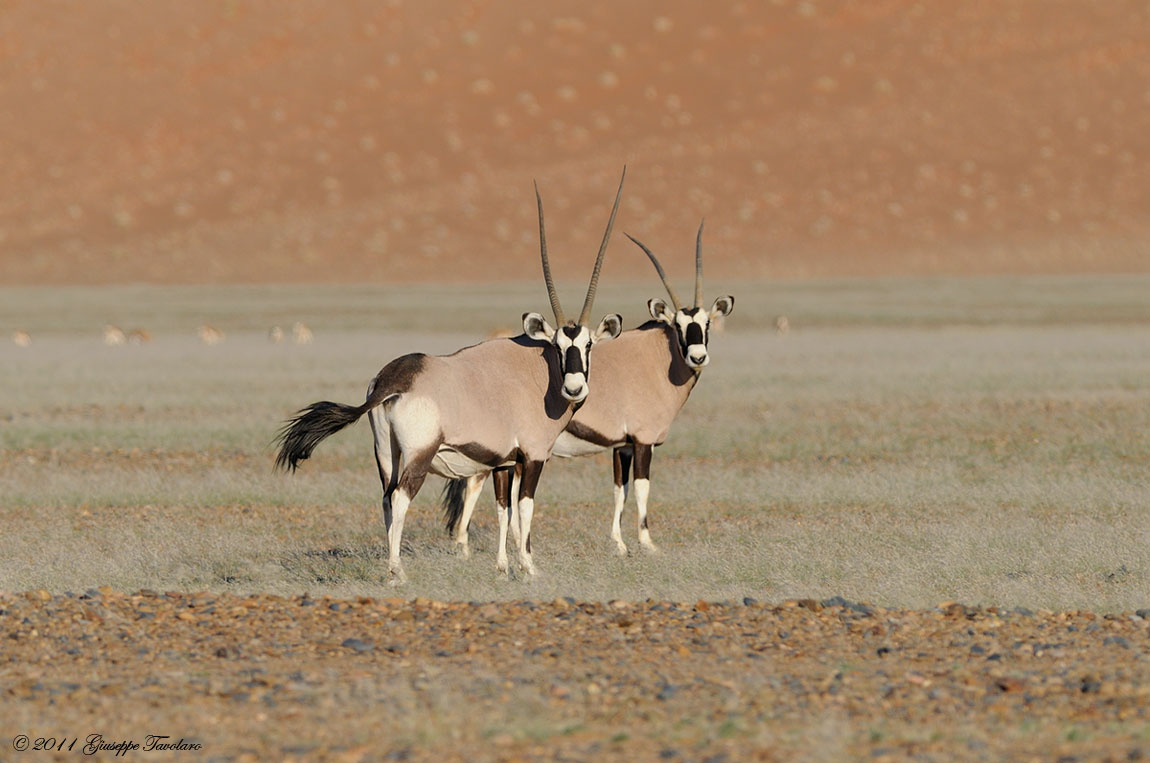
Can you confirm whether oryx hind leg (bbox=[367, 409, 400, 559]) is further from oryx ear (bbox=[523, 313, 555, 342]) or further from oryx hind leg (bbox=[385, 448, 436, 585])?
oryx ear (bbox=[523, 313, 555, 342])

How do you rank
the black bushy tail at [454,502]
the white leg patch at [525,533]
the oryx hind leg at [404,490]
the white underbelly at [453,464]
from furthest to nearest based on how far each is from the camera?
the black bushy tail at [454,502], the white leg patch at [525,533], the white underbelly at [453,464], the oryx hind leg at [404,490]

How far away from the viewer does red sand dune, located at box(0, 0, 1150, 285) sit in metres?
69.1

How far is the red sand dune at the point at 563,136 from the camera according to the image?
69062 mm

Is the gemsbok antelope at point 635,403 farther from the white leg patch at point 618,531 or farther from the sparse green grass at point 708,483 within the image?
the sparse green grass at point 708,483

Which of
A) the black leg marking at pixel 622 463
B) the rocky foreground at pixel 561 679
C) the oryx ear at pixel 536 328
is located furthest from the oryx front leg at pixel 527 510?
the rocky foreground at pixel 561 679

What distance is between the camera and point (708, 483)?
50.1ft

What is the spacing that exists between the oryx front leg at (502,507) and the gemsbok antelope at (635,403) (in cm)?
13

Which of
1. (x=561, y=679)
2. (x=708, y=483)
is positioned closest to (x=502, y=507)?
(x=561, y=679)

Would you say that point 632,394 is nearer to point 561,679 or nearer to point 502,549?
point 502,549

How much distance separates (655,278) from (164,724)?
58.5 meters

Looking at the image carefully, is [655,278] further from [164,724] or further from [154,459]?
[164,724]

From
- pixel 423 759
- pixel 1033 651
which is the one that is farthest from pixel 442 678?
pixel 1033 651

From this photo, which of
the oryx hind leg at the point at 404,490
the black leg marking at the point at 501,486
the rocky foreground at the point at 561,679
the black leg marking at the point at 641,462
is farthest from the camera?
the black leg marking at the point at 641,462

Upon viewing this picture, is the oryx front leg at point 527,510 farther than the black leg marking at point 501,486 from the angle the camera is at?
No
